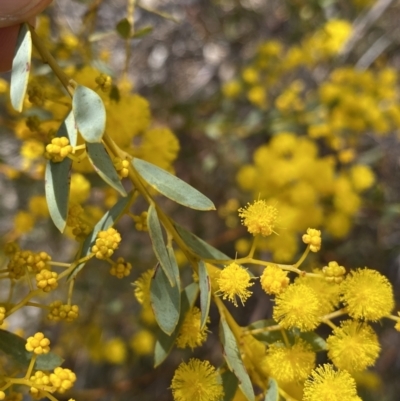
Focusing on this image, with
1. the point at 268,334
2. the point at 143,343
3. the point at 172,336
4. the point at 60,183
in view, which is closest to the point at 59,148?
the point at 60,183

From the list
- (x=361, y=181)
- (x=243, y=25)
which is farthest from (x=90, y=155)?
(x=243, y=25)

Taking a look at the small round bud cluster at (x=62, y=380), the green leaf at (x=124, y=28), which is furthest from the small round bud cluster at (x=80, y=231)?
the green leaf at (x=124, y=28)

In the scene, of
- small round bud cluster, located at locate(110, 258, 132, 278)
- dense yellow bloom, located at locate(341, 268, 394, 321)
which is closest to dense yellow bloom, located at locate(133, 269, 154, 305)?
small round bud cluster, located at locate(110, 258, 132, 278)

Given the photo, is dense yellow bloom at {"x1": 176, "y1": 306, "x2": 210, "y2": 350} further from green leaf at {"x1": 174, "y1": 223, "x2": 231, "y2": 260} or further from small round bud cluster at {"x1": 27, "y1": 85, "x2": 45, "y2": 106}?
small round bud cluster at {"x1": 27, "y1": 85, "x2": 45, "y2": 106}

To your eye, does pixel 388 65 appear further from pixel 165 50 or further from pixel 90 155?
pixel 90 155

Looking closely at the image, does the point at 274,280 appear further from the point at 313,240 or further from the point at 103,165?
the point at 103,165

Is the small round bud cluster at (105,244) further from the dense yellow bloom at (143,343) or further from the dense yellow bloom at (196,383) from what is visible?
the dense yellow bloom at (143,343)
